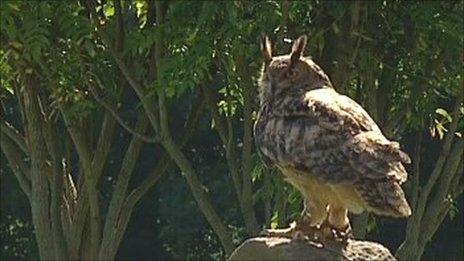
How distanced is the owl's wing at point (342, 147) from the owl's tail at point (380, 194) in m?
0.03

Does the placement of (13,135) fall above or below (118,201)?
above

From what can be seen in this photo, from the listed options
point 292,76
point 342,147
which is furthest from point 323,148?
point 292,76

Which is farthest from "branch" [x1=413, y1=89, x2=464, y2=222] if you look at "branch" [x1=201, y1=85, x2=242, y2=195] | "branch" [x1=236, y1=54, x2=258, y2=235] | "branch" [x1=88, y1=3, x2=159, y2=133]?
"branch" [x1=88, y1=3, x2=159, y2=133]

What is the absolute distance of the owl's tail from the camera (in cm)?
637

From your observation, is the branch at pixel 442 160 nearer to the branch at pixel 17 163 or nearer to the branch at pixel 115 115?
the branch at pixel 115 115

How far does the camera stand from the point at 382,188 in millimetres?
6371

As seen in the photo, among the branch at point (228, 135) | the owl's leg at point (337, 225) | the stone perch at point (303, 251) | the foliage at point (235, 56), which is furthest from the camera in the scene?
the branch at point (228, 135)

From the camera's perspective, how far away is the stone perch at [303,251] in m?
6.74

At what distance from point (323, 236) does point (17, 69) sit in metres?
3.99

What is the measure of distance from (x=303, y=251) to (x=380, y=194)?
0.58 meters

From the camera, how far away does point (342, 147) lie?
645 cm

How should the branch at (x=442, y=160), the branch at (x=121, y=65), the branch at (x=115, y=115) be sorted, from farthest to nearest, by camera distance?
the branch at (x=115, y=115) < the branch at (x=121, y=65) < the branch at (x=442, y=160)

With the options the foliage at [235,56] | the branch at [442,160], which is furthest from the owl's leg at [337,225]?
the branch at [442,160]

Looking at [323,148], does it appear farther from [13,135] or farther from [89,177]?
[13,135]
